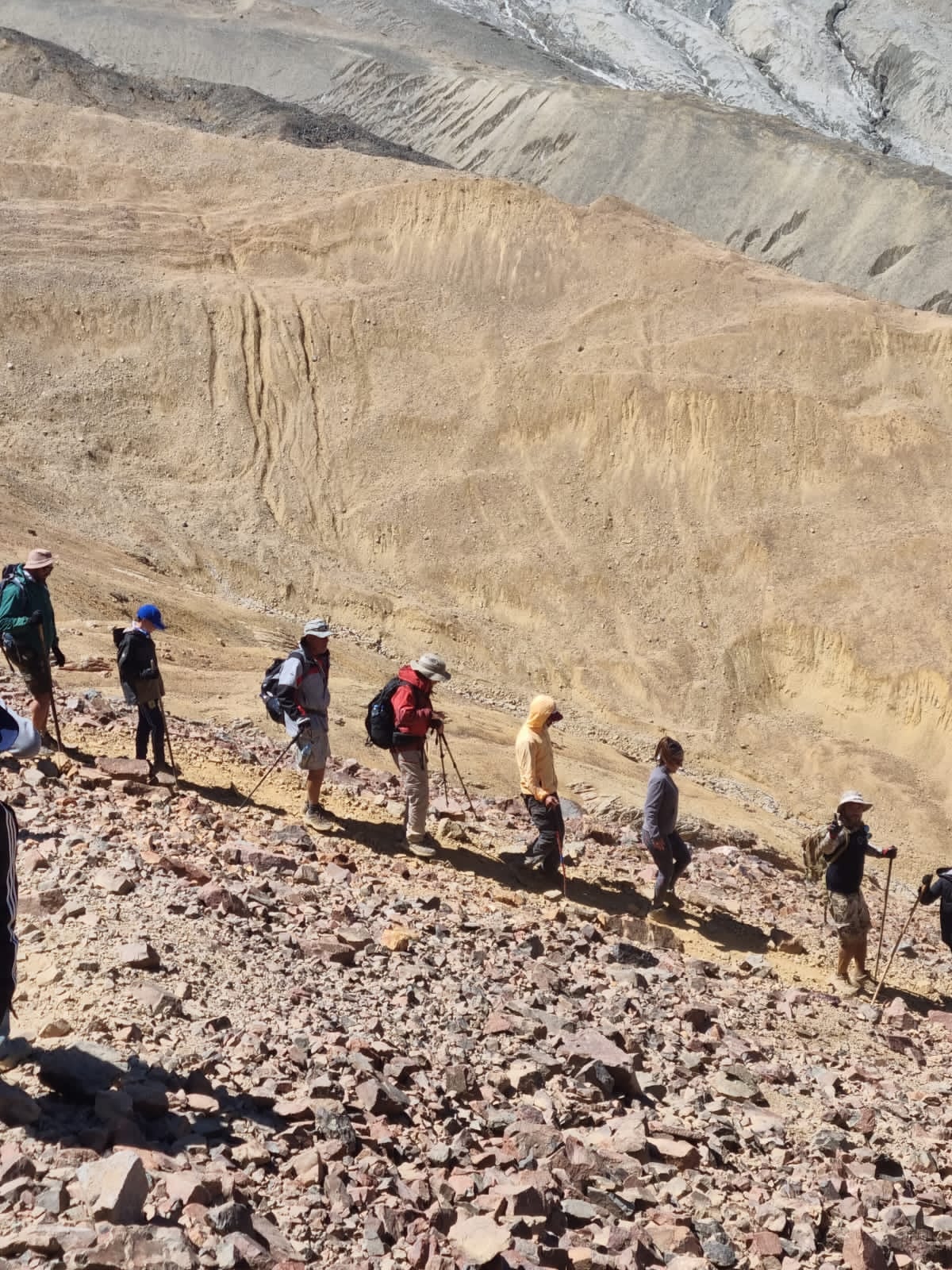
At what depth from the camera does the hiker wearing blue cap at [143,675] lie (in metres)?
9.55

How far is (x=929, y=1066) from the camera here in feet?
26.8

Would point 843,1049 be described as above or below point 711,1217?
below

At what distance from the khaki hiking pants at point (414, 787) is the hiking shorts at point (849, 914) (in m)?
2.96

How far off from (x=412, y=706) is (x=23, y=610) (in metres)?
2.78

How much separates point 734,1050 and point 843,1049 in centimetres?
110

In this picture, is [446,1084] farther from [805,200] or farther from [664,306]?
[805,200]

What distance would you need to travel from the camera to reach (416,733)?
9.43m

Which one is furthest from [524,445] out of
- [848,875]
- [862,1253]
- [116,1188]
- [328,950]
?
[116,1188]

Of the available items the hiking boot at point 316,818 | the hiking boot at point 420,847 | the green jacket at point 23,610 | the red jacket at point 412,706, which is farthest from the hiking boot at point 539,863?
the green jacket at point 23,610

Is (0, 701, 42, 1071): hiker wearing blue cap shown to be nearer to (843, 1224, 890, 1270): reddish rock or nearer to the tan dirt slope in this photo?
(843, 1224, 890, 1270): reddish rock

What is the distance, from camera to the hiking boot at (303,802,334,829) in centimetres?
967

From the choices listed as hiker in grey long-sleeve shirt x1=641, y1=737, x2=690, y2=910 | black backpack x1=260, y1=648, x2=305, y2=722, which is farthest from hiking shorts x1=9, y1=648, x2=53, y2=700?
hiker in grey long-sleeve shirt x1=641, y1=737, x2=690, y2=910

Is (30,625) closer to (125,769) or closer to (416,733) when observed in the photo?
(125,769)

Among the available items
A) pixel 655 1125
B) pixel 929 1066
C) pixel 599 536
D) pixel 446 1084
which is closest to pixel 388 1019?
pixel 446 1084
